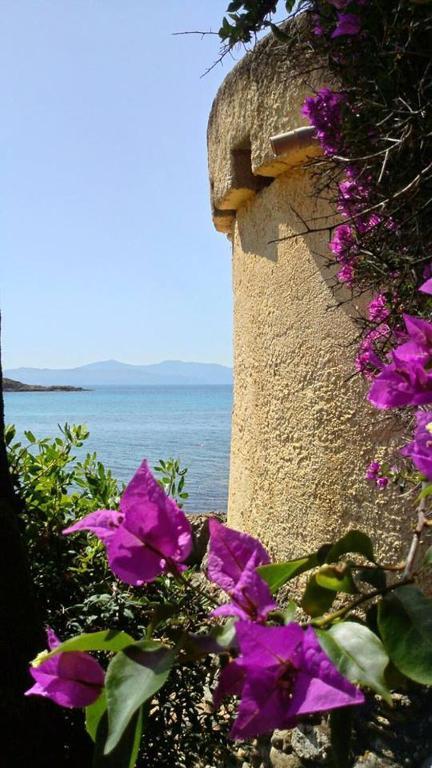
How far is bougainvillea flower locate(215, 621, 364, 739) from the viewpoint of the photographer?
16.7 inches

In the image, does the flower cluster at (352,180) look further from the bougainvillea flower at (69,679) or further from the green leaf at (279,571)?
the bougainvillea flower at (69,679)

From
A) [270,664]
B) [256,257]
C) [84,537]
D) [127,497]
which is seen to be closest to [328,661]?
[270,664]

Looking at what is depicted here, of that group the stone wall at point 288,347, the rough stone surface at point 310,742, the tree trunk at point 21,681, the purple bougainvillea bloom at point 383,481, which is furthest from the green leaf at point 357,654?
the rough stone surface at point 310,742

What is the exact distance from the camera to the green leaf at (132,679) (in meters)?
0.45

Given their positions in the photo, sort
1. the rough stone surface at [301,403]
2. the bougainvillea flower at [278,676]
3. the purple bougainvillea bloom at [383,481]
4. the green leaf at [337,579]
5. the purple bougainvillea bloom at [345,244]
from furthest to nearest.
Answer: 1. the rough stone surface at [301,403]
2. the purple bougainvillea bloom at [383,481]
3. the purple bougainvillea bloom at [345,244]
4. the green leaf at [337,579]
5. the bougainvillea flower at [278,676]

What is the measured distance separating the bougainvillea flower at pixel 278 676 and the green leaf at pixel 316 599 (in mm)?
100

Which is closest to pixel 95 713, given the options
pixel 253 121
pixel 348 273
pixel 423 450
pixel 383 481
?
pixel 423 450

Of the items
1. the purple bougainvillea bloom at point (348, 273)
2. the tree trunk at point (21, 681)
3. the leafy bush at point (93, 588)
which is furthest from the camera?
the purple bougainvillea bloom at point (348, 273)

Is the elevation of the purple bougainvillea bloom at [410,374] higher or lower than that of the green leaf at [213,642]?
higher

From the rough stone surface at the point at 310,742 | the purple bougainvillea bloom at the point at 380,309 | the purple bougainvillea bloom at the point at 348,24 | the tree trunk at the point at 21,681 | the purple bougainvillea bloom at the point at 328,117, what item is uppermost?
the purple bougainvillea bloom at the point at 348,24

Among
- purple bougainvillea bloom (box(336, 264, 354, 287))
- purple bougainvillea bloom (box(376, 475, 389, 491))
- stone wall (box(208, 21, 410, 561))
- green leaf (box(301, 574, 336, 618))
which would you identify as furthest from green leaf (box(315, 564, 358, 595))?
stone wall (box(208, 21, 410, 561))

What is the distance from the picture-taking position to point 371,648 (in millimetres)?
460

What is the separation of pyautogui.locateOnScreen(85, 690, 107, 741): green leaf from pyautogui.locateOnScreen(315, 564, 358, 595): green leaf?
172mm

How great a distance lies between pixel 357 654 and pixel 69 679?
193 mm
